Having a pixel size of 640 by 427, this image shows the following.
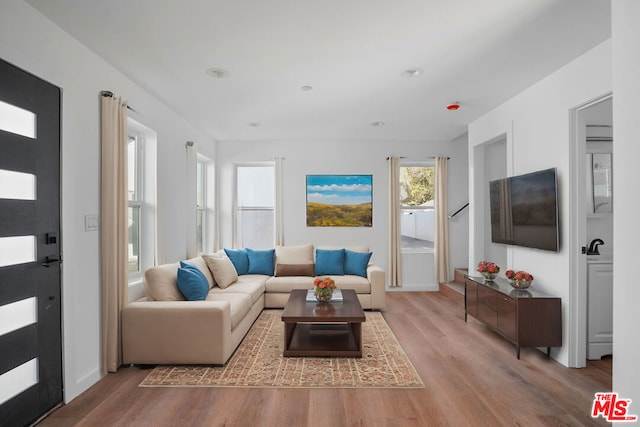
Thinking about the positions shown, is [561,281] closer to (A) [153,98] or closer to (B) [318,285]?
(B) [318,285]

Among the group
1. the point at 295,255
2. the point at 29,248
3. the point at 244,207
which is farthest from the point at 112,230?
the point at 244,207

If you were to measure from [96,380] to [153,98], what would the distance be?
2.73m

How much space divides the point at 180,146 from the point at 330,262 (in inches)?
102

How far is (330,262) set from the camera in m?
5.43

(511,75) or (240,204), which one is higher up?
(511,75)

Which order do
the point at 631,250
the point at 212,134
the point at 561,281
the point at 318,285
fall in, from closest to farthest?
the point at 631,250 < the point at 561,281 < the point at 318,285 < the point at 212,134

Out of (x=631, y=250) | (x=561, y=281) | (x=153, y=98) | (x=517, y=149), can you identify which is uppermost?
(x=153, y=98)

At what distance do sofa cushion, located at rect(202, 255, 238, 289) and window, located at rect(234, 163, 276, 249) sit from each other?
1.69 metres

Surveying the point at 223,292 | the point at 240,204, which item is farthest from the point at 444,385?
the point at 240,204

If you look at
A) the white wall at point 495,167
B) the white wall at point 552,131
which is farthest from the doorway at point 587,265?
the white wall at point 495,167

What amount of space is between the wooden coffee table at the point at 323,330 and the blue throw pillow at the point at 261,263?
153cm

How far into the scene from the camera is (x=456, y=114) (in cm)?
466

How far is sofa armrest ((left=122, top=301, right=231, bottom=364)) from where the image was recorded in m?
3.08

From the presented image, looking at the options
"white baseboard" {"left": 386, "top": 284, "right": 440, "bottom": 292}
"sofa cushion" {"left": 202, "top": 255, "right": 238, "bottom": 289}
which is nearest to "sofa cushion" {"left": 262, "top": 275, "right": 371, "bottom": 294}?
"sofa cushion" {"left": 202, "top": 255, "right": 238, "bottom": 289}
